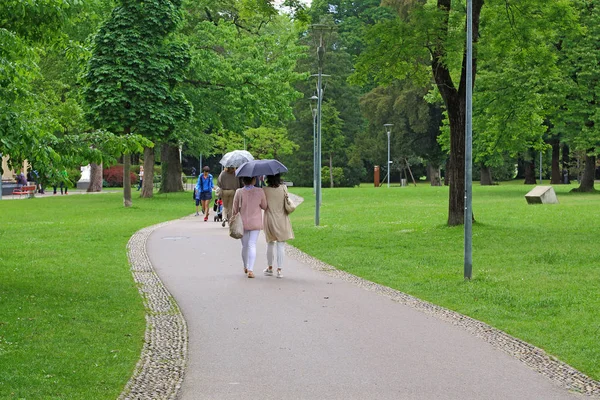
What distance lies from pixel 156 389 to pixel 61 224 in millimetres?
19663

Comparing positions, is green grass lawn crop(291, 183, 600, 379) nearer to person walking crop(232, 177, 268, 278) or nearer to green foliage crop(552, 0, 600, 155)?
person walking crop(232, 177, 268, 278)

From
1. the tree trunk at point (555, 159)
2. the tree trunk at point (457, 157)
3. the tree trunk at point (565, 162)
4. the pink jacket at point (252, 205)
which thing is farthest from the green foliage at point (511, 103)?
the tree trunk at point (565, 162)

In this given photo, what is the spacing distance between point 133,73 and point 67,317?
87.9ft

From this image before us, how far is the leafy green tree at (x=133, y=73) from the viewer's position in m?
35.1

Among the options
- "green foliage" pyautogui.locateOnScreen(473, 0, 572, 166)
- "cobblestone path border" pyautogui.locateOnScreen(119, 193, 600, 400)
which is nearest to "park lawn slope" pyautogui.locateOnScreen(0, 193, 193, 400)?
"cobblestone path border" pyautogui.locateOnScreen(119, 193, 600, 400)

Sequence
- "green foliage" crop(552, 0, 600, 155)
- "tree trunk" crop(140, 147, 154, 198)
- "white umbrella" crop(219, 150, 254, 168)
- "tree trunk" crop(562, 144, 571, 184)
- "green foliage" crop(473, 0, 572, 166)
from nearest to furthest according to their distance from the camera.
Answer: "white umbrella" crop(219, 150, 254, 168) → "green foliage" crop(473, 0, 572, 166) → "green foliage" crop(552, 0, 600, 155) → "tree trunk" crop(140, 147, 154, 198) → "tree trunk" crop(562, 144, 571, 184)

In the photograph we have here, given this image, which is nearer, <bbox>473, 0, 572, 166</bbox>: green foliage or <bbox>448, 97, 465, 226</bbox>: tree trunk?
<bbox>448, 97, 465, 226</bbox>: tree trunk

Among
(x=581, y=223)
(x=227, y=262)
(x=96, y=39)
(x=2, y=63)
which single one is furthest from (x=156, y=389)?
(x=96, y=39)

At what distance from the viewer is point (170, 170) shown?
172 ft

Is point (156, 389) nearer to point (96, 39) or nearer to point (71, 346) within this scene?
point (71, 346)

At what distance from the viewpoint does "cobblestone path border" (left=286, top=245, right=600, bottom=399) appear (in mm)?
6864

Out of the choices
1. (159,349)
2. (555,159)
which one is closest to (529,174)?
(555,159)

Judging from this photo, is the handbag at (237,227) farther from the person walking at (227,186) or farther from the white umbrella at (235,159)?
the person walking at (227,186)

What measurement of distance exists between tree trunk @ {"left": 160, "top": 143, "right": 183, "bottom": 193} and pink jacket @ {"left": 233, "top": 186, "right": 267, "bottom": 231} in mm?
37350
